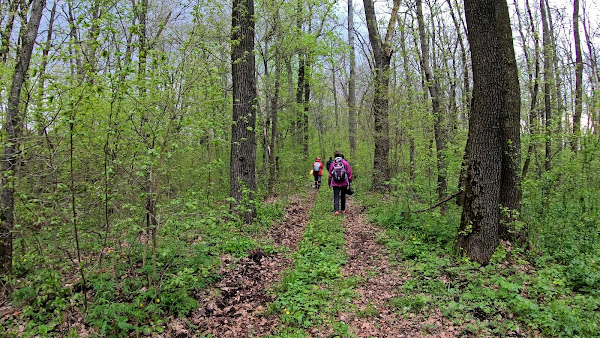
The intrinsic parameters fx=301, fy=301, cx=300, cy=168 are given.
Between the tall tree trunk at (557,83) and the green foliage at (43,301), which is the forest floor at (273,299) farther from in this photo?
the tall tree trunk at (557,83)

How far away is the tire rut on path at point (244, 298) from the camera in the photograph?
11.7ft

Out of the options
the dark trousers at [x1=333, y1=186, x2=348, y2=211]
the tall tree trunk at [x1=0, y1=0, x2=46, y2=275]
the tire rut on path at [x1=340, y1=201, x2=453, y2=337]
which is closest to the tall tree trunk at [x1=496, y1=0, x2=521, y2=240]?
the tire rut on path at [x1=340, y1=201, x2=453, y2=337]

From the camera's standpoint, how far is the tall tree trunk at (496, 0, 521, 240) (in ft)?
15.5

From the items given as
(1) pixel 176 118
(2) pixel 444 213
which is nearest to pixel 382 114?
(2) pixel 444 213

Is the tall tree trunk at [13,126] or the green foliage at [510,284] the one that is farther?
the tall tree trunk at [13,126]

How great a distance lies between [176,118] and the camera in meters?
3.64

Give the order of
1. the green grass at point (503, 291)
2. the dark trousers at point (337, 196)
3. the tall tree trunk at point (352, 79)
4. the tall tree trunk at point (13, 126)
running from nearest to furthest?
1. the green grass at point (503, 291)
2. the tall tree trunk at point (13, 126)
3. the dark trousers at point (337, 196)
4. the tall tree trunk at point (352, 79)

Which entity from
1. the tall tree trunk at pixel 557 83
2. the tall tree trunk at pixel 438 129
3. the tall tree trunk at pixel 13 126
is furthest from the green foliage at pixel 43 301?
the tall tree trunk at pixel 557 83

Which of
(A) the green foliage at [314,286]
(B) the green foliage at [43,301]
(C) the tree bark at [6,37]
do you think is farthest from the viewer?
(C) the tree bark at [6,37]

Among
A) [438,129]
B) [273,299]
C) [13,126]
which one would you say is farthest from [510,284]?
[13,126]

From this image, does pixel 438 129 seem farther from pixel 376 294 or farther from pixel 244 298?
pixel 244 298

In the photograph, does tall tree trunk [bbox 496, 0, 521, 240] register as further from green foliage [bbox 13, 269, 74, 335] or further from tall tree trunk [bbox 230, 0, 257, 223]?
green foliage [bbox 13, 269, 74, 335]

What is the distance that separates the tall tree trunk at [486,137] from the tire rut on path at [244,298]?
310cm

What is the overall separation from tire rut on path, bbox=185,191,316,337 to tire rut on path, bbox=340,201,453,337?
1.04 metres
